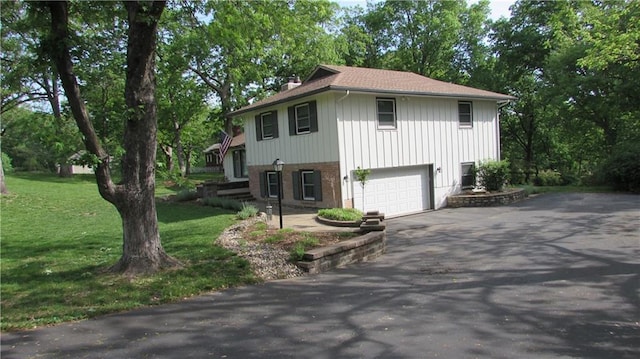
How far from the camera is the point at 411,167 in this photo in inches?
692

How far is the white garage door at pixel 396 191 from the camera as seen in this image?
16.1 meters

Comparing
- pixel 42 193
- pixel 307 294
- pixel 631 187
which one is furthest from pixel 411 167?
pixel 42 193

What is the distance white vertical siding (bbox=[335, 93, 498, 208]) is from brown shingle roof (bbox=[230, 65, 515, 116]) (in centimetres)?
49

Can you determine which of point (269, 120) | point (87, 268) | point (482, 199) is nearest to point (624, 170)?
point (482, 199)

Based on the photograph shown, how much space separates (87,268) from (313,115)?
406 inches

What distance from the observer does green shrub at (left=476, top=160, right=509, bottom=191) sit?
18359 millimetres

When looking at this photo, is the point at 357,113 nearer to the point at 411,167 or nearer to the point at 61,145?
the point at 411,167

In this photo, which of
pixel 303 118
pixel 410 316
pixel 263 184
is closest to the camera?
pixel 410 316

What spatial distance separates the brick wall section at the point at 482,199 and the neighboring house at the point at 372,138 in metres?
0.50

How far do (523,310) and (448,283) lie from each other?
158cm

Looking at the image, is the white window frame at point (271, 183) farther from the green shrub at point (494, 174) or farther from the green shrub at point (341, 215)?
the green shrub at point (494, 174)

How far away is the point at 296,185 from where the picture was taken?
17422mm

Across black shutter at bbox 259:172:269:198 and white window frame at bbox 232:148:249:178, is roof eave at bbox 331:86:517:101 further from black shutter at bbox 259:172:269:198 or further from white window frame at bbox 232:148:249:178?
white window frame at bbox 232:148:249:178

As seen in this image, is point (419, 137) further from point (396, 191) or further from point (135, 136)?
point (135, 136)
